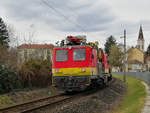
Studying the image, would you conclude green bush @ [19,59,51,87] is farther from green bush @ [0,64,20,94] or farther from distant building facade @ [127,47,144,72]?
distant building facade @ [127,47,144,72]

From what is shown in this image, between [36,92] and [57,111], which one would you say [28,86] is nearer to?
[36,92]

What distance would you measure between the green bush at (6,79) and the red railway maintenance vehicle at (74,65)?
8.25ft

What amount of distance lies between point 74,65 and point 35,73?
4.09m

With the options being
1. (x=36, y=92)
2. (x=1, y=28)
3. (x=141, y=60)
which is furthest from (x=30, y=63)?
(x=141, y=60)

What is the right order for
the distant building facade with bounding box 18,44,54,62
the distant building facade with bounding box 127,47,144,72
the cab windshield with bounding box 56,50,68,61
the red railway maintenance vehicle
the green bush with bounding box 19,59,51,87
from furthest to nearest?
the distant building facade with bounding box 127,47,144,72, the distant building facade with bounding box 18,44,54,62, the green bush with bounding box 19,59,51,87, the cab windshield with bounding box 56,50,68,61, the red railway maintenance vehicle

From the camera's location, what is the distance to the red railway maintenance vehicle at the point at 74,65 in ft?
46.8

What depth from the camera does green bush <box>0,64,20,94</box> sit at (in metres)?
13.2

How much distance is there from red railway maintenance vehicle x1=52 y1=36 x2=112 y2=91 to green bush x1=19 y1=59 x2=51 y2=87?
2.45 m

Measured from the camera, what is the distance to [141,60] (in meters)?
105

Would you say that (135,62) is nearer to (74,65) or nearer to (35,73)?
(35,73)

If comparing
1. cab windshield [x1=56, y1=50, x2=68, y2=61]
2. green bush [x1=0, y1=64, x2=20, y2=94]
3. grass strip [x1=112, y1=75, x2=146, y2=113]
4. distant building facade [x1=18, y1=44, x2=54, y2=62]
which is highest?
distant building facade [x1=18, y1=44, x2=54, y2=62]

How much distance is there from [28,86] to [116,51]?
65.6m

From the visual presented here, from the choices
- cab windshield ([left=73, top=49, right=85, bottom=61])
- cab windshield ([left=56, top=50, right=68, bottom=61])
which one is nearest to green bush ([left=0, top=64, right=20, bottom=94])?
cab windshield ([left=56, top=50, right=68, bottom=61])

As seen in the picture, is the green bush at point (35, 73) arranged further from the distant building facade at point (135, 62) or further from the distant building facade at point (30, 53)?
the distant building facade at point (135, 62)
